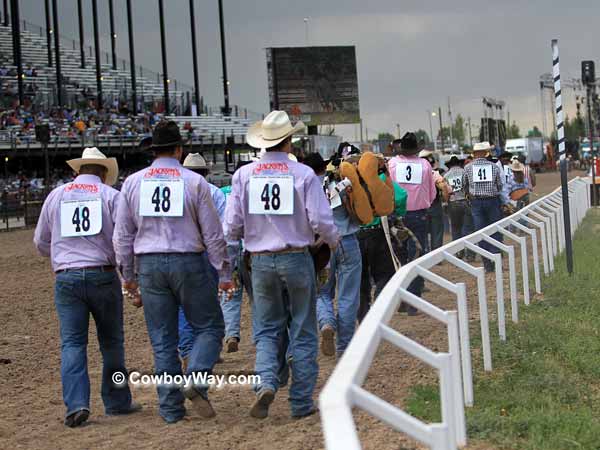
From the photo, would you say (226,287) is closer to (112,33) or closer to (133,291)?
(133,291)

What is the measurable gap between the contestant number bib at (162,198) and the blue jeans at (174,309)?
A: 281mm

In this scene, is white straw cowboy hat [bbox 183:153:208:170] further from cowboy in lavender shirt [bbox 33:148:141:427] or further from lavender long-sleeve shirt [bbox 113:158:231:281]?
lavender long-sleeve shirt [bbox 113:158:231:281]

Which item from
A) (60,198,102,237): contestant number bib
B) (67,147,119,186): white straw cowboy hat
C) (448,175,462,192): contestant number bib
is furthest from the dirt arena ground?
(448,175,462,192): contestant number bib

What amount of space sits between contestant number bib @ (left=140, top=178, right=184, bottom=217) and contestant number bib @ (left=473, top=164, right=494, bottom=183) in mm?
9099

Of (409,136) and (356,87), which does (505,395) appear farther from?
(356,87)

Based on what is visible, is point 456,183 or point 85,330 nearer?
point 85,330

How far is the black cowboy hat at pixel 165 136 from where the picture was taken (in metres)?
7.28

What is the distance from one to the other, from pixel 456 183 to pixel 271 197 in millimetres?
10672

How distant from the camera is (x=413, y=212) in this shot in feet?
42.2

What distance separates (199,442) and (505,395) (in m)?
1.98

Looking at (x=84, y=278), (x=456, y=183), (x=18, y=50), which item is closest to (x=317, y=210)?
(x=84, y=278)

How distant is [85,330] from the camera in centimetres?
754

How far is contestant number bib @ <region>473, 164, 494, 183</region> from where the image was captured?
15.6m

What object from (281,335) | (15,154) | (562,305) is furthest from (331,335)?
(15,154)
